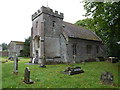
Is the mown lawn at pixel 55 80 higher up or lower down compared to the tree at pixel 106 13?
lower down

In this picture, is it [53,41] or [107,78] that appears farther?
[53,41]

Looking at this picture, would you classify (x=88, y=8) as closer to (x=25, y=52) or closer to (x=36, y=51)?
(x=36, y=51)

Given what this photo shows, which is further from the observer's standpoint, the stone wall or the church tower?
the stone wall

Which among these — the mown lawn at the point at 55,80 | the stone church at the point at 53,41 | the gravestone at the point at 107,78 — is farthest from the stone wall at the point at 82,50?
the gravestone at the point at 107,78

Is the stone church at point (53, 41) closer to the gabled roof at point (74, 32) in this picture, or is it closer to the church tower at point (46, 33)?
the church tower at point (46, 33)

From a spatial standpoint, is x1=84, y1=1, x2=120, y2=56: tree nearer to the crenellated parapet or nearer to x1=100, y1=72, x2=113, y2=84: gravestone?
x1=100, y1=72, x2=113, y2=84: gravestone

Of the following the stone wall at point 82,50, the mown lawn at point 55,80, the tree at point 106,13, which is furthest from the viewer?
the stone wall at point 82,50

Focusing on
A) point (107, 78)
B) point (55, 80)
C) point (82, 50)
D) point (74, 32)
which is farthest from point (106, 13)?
point (82, 50)

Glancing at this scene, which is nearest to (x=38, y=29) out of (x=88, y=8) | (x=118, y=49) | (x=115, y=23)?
(x=88, y=8)

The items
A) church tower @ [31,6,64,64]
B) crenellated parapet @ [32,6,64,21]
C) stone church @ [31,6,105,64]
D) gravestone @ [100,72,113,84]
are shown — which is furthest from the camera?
crenellated parapet @ [32,6,64,21]

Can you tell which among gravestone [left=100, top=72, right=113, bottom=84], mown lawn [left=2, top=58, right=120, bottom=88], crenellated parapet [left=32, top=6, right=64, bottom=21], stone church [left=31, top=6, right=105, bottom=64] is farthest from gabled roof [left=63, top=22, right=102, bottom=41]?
gravestone [left=100, top=72, right=113, bottom=84]

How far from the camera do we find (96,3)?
10664 millimetres

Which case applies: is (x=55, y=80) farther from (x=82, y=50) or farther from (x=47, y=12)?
(x=82, y=50)

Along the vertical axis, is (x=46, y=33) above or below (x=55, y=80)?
above
